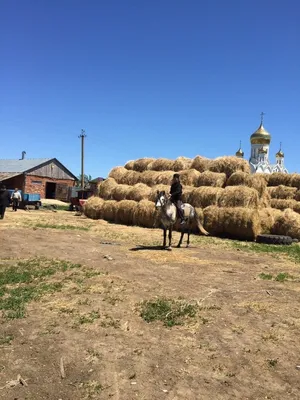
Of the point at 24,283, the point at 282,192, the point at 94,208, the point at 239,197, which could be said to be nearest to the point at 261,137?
the point at 282,192

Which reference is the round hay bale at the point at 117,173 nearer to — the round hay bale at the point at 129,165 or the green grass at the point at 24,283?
the round hay bale at the point at 129,165

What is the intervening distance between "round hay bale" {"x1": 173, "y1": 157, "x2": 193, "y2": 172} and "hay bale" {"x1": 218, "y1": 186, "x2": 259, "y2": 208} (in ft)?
17.5

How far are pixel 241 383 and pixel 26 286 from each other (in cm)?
526

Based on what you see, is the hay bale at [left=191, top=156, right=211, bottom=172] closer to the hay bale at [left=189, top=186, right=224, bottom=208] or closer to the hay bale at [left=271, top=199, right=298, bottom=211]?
the hay bale at [left=189, top=186, right=224, bottom=208]

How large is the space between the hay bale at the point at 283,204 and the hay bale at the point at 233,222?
16.9 feet

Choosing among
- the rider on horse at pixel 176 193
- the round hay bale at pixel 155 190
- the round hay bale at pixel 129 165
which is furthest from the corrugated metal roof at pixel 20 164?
the rider on horse at pixel 176 193

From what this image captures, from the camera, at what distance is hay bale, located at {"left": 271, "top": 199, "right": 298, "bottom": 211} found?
2227cm

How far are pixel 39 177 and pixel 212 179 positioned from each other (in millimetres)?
32866

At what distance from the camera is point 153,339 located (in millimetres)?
5566

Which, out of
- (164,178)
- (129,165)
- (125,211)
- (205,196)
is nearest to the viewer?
(205,196)

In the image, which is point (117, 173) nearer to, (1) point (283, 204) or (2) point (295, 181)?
(1) point (283, 204)

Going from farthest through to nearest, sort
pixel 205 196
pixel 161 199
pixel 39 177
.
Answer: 1. pixel 39 177
2. pixel 205 196
3. pixel 161 199

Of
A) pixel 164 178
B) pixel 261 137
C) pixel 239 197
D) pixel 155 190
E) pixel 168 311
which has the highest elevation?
pixel 261 137

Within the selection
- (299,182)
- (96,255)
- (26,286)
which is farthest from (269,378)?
(299,182)
